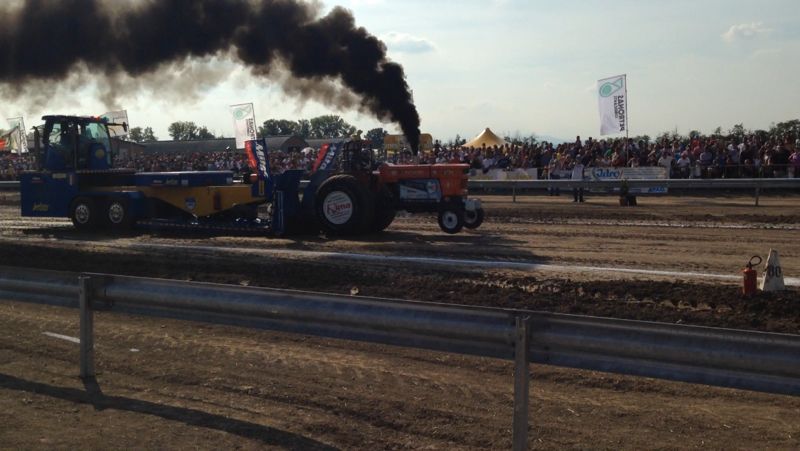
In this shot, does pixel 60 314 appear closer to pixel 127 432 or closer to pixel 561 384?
pixel 127 432

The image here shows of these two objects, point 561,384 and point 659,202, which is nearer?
point 561,384

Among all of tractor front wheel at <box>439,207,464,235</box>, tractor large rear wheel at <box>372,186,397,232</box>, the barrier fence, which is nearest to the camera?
the barrier fence

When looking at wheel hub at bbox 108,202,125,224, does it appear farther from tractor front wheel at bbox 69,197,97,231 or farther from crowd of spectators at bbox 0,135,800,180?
crowd of spectators at bbox 0,135,800,180

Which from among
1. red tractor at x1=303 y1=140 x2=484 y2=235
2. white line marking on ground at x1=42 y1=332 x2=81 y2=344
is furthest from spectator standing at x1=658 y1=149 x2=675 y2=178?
white line marking on ground at x1=42 y1=332 x2=81 y2=344

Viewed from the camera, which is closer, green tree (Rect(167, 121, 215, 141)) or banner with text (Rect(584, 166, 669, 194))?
banner with text (Rect(584, 166, 669, 194))

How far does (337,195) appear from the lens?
49.0ft

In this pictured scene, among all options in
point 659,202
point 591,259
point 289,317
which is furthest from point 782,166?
point 289,317

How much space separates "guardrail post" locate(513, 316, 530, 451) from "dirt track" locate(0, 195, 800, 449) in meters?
0.54

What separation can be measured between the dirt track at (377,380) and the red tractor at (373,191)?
2486 mm

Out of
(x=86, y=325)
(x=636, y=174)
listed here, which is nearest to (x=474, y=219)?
(x=86, y=325)

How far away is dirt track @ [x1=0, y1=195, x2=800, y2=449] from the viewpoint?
518 centimetres

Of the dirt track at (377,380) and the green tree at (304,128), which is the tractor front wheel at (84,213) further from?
the green tree at (304,128)

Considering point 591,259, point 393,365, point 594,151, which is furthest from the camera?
point 594,151

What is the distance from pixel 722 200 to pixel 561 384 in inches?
692
